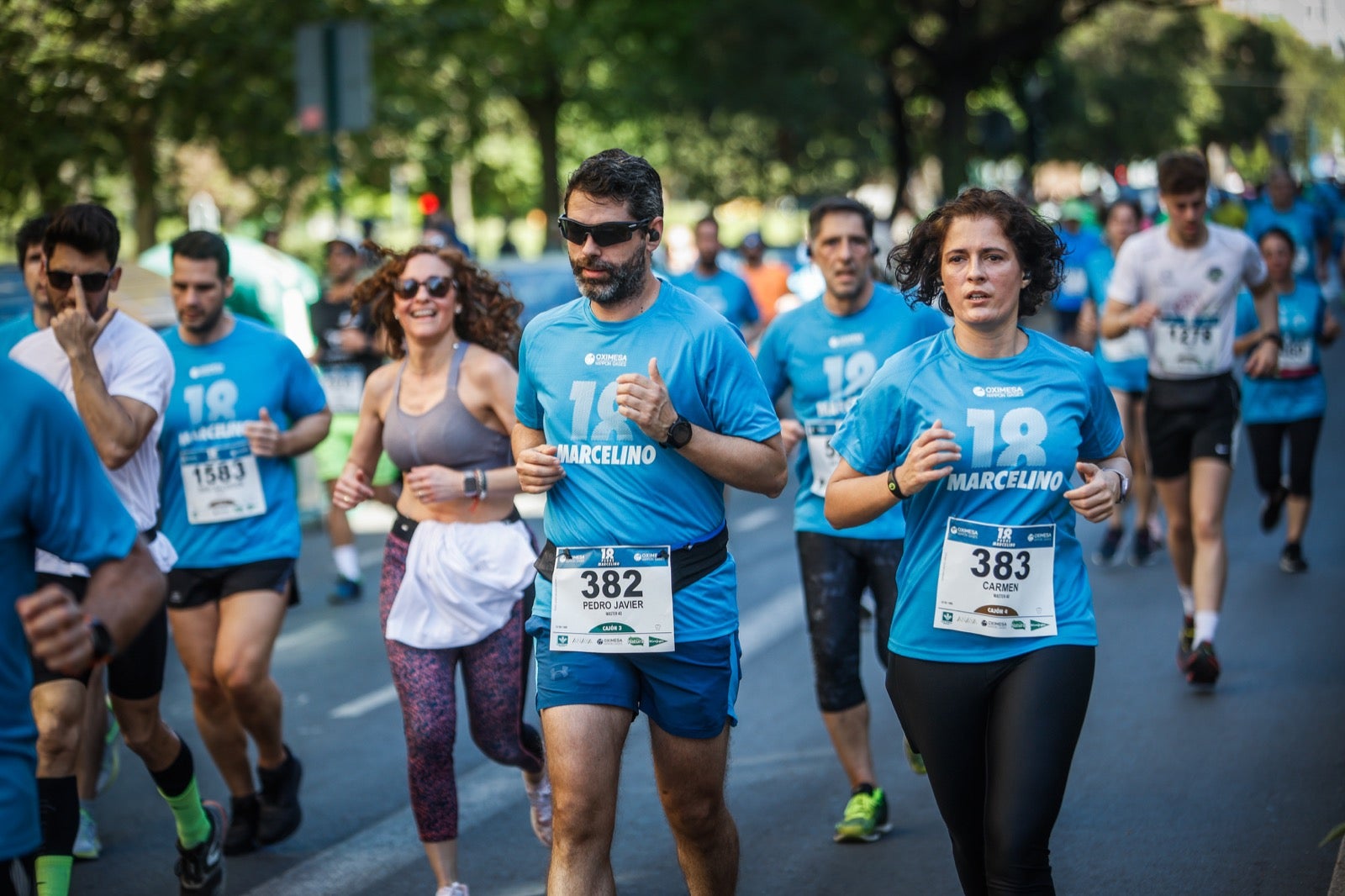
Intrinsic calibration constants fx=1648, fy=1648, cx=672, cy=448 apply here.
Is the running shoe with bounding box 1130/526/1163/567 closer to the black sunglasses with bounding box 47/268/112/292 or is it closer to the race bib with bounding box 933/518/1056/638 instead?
the race bib with bounding box 933/518/1056/638

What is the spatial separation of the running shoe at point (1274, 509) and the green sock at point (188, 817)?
22.7ft

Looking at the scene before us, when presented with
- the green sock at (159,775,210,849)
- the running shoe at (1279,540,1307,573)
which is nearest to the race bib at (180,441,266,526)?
the green sock at (159,775,210,849)

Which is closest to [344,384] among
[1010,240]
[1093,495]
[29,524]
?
[1010,240]

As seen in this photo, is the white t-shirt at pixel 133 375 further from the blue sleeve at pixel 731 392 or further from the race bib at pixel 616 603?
the blue sleeve at pixel 731 392

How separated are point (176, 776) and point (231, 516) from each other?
3.25 feet

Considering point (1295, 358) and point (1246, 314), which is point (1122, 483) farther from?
point (1246, 314)

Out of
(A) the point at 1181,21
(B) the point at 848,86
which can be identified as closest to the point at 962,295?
(B) the point at 848,86

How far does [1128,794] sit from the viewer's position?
600 centimetres

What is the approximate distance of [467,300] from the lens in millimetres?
5461

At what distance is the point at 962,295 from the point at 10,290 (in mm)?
6728

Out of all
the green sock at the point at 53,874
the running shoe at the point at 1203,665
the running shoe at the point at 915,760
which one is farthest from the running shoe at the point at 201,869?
the running shoe at the point at 1203,665

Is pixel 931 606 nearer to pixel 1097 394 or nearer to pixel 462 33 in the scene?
pixel 1097 394

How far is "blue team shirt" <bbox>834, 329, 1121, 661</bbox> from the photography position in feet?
13.1

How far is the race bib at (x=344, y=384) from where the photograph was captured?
36.2 ft
